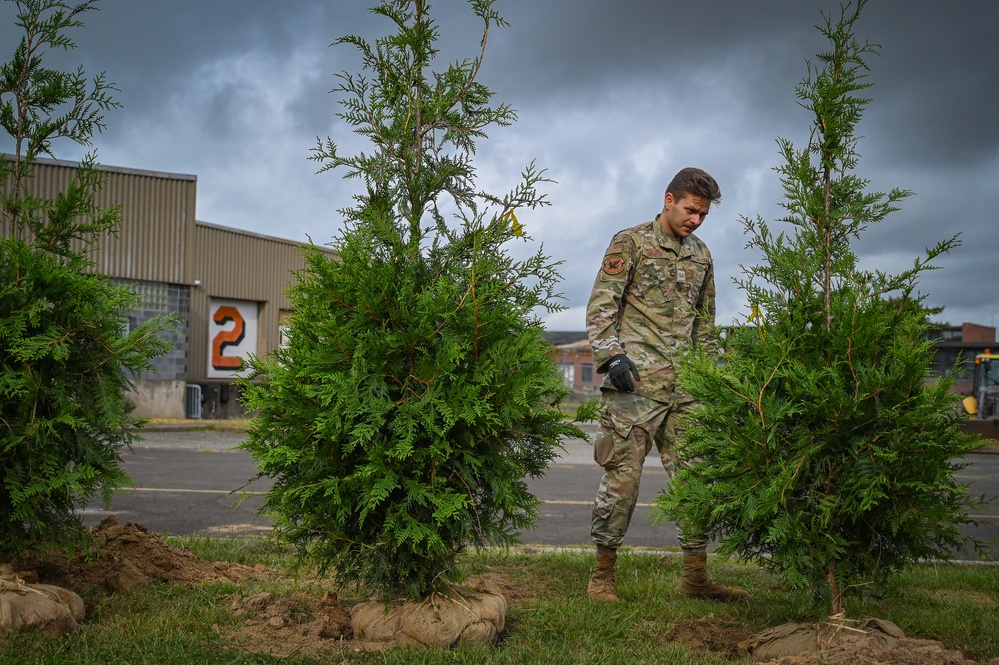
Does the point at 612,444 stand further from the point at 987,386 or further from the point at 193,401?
the point at 987,386

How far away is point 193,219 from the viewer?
26.0m

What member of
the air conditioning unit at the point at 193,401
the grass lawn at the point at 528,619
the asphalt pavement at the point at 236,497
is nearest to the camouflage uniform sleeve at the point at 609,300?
the asphalt pavement at the point at 236,497

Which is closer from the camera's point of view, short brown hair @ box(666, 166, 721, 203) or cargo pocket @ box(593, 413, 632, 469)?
cargo pocket @ box(593, 413, 632, 469)

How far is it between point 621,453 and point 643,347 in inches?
26.4

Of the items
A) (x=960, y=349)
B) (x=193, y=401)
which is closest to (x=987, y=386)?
(x=960, y=349)

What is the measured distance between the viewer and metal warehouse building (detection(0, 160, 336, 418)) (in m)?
24.2

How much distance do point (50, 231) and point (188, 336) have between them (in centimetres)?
2328

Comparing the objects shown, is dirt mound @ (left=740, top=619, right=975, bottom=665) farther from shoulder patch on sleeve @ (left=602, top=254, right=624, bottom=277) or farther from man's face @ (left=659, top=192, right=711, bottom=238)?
man's face @ (left=659, top=192, right=711, bottom=238)

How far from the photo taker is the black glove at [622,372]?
15.9ft

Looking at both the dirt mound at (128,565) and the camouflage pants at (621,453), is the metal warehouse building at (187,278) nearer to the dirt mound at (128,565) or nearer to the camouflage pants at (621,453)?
the dirt mound at (128,565)

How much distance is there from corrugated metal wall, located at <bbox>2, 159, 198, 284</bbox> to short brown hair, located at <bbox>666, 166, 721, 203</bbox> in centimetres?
2191

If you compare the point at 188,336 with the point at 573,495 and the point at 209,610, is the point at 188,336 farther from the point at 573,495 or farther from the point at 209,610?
the point at 209,610

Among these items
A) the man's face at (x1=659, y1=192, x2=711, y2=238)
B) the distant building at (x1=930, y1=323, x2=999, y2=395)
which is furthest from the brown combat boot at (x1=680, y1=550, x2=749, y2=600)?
the man's face at (x1=659, y1=192, x2=711, y2=238)

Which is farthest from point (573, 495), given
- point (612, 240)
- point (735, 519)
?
point (735, 519)
